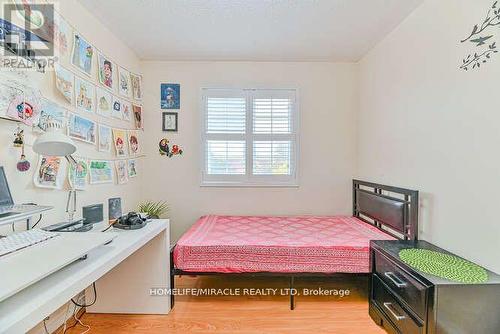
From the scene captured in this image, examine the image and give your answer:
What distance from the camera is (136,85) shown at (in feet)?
9.97

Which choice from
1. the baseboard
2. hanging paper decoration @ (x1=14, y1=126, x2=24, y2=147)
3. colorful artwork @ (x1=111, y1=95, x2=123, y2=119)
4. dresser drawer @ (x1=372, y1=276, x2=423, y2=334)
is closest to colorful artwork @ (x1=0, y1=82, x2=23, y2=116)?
hanging paper decoration @ (x1=14, y1=126, x2=24, y2=147)

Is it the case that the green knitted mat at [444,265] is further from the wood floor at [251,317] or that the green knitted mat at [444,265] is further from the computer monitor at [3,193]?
the computer monitor at [3,193]

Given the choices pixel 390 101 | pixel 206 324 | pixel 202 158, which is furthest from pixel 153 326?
pixel 390 101

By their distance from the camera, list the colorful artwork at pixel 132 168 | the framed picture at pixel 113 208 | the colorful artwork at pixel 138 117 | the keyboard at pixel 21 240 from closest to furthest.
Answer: the keyboard at pixel 21 240
the framed picture at pixel 113 208
the colorful artwork at pixel 132 168
the colorful artwork at pixel 138 117

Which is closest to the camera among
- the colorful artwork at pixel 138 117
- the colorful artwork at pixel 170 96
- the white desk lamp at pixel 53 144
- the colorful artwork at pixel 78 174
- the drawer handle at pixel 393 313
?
the white desk lamp at pixel 53 144

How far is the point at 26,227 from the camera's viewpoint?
1586mm

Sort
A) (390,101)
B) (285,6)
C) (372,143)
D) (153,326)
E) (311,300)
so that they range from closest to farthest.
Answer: (153,326) < (285,6) < (311,300) < (390,101) < (372,143)

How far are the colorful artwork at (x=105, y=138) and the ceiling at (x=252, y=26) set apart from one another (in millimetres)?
950

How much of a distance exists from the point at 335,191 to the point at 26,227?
295cm

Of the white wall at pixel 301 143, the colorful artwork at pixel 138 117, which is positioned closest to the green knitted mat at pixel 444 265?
the white wall at pixel 301 143

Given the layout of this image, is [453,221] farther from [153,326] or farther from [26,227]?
[26,227]

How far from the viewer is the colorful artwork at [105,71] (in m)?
2.36

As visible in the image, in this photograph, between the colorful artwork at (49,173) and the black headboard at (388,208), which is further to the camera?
the black headboard at (388,208)

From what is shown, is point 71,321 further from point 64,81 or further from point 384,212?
point 384,212
